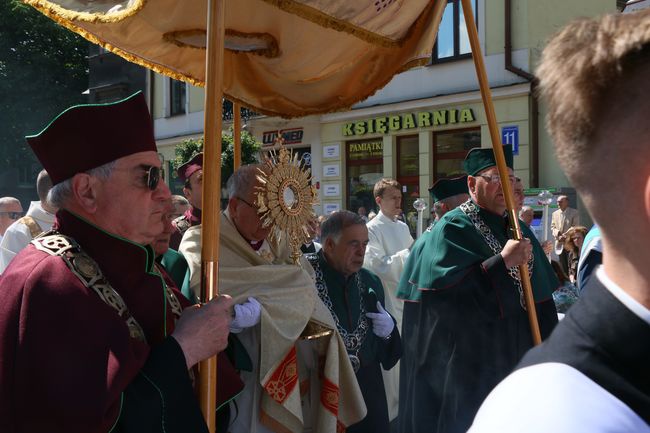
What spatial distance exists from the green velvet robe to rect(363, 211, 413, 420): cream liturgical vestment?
1.12m

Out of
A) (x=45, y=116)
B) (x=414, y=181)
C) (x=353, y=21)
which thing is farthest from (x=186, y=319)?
(x=45, y=116)

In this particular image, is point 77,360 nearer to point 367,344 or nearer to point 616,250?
point 616,250

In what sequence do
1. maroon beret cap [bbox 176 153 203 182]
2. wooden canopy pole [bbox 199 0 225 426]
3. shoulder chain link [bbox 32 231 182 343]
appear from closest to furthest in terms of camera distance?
shoulder chain link [bbox 32 231 182 343] < wooden canopy pole [bbox 199 0 225 426] < maroon beret cap [bbox 176 153 203 182]

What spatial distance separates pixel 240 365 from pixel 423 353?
5.94 ft

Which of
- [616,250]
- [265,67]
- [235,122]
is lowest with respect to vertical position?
[616,250]

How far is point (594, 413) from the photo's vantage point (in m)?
0.94

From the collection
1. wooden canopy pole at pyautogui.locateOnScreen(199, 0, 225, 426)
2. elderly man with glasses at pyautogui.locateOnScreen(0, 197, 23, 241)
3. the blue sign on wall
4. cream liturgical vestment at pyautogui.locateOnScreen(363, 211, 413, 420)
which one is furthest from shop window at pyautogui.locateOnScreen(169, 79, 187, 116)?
wooden canopy pole at pyautogui.locateOnScreen(199, 0, 225, 426)

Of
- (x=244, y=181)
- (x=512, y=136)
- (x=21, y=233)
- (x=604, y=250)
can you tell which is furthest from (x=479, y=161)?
(x=512, y=136)

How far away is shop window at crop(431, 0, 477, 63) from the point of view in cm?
1586

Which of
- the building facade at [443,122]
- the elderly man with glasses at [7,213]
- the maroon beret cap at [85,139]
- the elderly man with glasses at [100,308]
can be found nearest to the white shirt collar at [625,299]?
the elderly man with glasses at [100,308]

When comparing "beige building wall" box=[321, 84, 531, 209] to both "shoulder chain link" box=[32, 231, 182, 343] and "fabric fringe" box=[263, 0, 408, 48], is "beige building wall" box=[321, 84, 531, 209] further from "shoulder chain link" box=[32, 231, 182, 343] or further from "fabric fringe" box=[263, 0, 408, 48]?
"shoulder chain link" box=[32, 231, 182, 343]

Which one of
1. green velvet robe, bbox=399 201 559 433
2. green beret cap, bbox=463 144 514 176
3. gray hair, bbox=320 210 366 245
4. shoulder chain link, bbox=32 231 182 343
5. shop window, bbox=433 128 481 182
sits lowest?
green velvet robe, bbox=399 201 559 433

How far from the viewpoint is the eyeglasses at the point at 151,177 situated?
2.28 meters

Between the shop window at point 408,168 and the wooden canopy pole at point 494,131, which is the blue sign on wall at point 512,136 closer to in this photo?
the shop window at point 408,168
